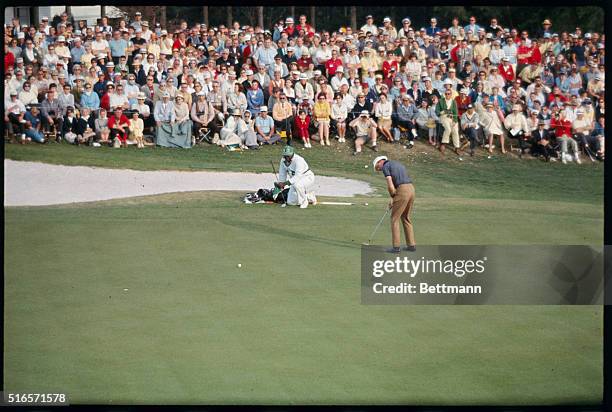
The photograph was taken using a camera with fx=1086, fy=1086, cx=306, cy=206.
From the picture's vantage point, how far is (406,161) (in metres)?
16.9

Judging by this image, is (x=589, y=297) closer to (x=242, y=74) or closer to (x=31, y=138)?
(x=242, y=74)

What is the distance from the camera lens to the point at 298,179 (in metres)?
16.0

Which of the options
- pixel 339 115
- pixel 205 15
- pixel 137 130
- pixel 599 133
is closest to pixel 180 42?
pixel 205 15

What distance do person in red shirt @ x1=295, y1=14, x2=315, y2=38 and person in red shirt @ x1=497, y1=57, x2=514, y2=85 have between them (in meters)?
3.35

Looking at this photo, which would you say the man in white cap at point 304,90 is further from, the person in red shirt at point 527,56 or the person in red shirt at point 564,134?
the person in red shirt at point 564,134

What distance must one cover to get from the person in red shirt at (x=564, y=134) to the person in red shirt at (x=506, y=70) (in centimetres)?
106

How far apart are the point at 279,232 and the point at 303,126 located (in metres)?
2.74

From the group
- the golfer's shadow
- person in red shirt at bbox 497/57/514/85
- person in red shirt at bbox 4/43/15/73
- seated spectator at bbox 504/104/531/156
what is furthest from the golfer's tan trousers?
person in red shirt at bbox 4/43/15/73

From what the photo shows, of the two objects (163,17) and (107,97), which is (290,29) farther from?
(107,97)

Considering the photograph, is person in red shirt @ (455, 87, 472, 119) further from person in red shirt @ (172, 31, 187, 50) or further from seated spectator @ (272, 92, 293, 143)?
person in red shirt @ (172, 31, 187, 50)

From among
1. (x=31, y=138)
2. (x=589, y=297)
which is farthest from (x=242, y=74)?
(x=589, y=297)

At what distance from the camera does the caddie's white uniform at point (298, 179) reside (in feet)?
52.1

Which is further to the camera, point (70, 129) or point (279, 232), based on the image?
point (70, 129)

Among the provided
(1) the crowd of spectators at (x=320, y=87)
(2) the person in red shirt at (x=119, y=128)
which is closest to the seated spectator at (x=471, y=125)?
(1) the crowd of spectators at (x=320, y=87)
